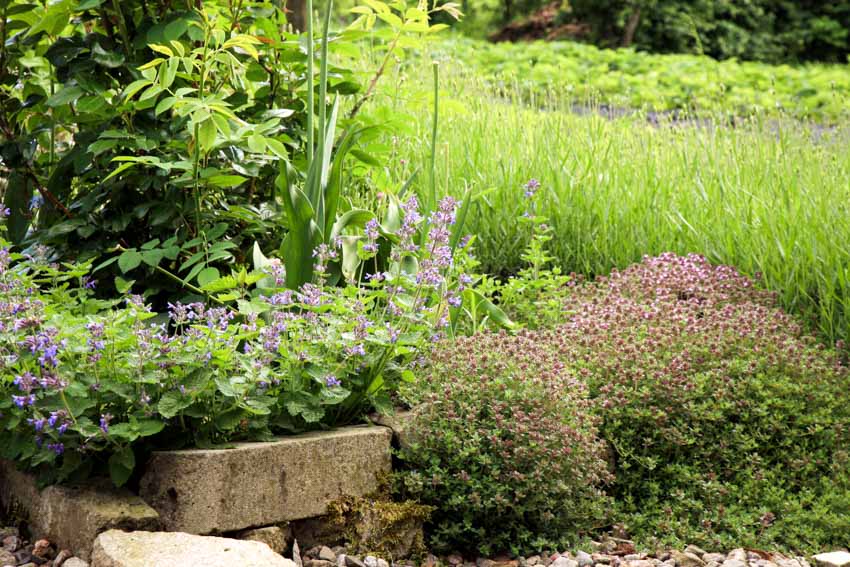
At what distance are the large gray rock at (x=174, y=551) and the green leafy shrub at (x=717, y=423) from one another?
1186 millimetres

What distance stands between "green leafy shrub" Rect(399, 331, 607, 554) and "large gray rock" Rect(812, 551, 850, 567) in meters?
0.59

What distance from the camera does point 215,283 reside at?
103 inches

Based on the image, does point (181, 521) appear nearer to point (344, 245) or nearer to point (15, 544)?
point (15, 544)

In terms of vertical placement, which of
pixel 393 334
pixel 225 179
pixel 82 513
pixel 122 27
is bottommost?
pixel 82 513

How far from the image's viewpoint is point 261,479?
7.68 feet

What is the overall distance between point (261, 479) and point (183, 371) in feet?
1.13

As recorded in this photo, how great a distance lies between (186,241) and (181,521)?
1.21 m

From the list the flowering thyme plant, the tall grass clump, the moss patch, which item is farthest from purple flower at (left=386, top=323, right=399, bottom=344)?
the tall grass clump

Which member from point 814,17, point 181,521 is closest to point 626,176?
point 181,521

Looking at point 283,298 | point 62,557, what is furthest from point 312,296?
point 62,557

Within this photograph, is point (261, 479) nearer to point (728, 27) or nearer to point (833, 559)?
point (833, 559)

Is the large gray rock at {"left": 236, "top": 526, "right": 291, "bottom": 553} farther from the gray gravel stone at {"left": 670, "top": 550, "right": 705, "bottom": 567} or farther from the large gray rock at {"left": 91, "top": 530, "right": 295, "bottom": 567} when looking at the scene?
the gray gravel stone at {"left": 670, "top": 550, "right": 705, "bottom": 567}

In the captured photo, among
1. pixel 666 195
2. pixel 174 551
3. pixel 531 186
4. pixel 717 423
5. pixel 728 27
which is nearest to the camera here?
pixel 174 551

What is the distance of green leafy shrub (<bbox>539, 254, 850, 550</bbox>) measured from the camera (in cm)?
273
